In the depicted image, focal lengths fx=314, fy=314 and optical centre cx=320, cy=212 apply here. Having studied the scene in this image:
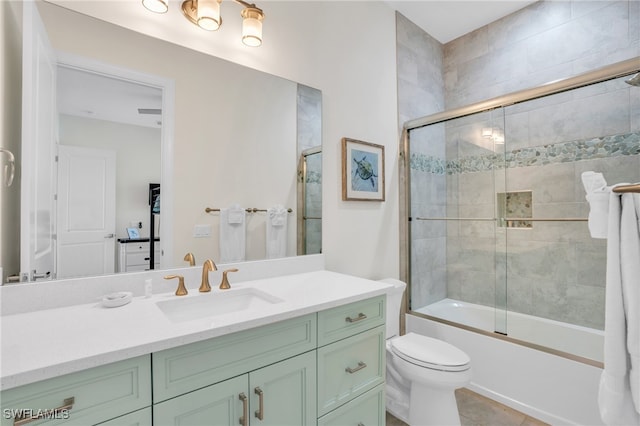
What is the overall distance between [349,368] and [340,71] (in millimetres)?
1773

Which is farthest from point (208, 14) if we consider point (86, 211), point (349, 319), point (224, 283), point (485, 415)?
point (485, 415)

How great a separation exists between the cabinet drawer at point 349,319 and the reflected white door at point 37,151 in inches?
40.8

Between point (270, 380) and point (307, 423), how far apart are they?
0.27 m

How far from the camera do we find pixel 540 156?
2465 millimetres

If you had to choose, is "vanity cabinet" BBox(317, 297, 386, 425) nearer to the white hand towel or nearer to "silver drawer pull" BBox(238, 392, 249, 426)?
"silver drawer pull" BBox(238, 392, 249, 426)

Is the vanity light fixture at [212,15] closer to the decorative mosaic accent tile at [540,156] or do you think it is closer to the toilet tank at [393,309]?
the decorative mosaic accent tile at [540,156]

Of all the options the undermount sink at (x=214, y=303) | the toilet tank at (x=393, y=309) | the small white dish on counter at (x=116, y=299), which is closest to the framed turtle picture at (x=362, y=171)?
the toilet tank at (x=393, y=309)

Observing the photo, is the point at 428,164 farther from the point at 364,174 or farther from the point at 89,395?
the point at 89,395

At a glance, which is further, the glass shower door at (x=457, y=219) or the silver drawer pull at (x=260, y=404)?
the glass shower door at (x=457, y=219)

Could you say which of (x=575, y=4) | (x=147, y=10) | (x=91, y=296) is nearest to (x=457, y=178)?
(x=575, y=4)

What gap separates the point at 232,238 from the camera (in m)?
1.59

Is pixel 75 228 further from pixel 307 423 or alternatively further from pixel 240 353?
pixel 307 423

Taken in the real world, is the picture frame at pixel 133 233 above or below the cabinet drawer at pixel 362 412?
above

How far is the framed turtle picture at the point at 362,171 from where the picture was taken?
2.08 m
